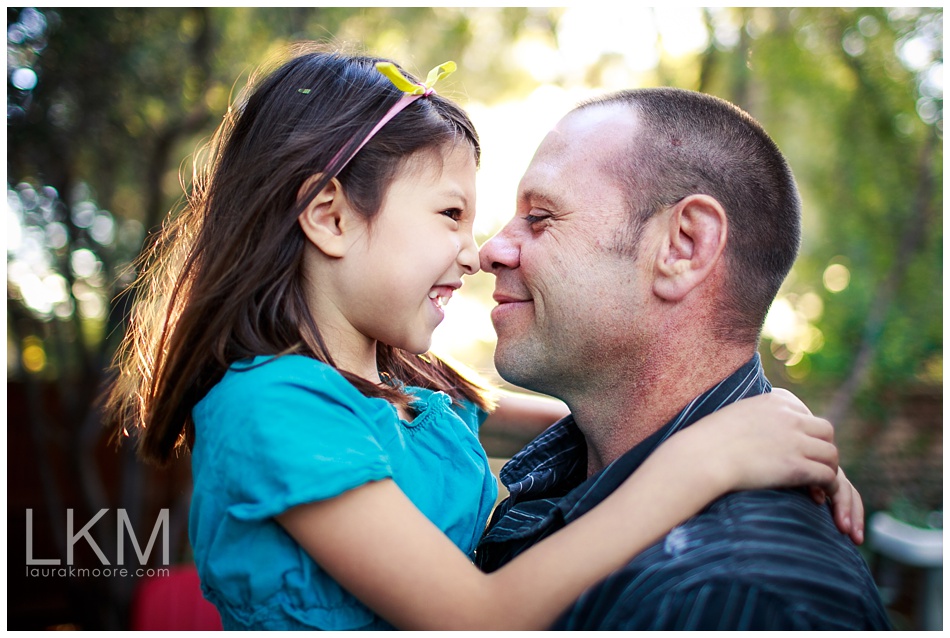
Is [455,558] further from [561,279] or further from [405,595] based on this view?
[561,279]

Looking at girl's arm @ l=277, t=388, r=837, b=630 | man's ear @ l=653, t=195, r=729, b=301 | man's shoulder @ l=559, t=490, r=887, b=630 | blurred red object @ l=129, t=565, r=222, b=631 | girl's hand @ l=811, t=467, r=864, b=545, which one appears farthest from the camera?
blurred red object @ l=129, t=565, r=222, b=631

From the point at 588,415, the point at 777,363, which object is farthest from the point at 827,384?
the point at 588,415

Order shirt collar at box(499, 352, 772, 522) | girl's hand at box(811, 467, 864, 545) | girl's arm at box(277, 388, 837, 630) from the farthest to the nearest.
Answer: shirt collar at box(499, 352, 772, 522), girl's hand at box(811, 467, 864, 545), girl's arm at box(277, 388, 837, 630)

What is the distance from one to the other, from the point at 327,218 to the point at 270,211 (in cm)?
14

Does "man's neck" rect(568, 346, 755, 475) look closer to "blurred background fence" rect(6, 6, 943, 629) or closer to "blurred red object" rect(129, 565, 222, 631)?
"blurred background fence" rect(6, 6, 943, 629)

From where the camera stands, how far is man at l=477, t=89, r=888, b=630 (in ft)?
5.76

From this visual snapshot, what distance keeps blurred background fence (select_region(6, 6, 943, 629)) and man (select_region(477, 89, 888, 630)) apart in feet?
6.37

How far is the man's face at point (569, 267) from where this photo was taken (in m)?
1.81

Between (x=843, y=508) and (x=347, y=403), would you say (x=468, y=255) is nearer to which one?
(x=347, y=403)

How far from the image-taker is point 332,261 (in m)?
1.79

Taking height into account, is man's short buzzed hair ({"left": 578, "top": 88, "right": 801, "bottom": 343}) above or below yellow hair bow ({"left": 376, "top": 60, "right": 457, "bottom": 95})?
below

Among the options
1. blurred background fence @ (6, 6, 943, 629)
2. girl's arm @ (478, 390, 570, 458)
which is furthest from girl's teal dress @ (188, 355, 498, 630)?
blurred background fence @ (6, 6, 943, 629)

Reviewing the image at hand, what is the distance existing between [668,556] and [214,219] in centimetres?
134

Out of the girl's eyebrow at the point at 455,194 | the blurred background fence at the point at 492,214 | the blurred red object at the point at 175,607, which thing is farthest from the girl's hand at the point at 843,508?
the blurred red object at the point at 175,607
